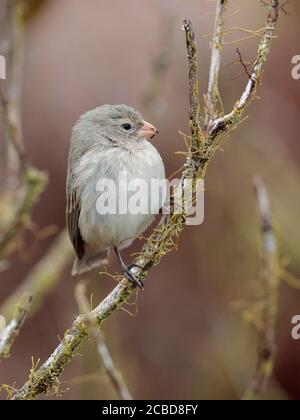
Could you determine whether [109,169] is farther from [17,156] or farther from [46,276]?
[46,276]

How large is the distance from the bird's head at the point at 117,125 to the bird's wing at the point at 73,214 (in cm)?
33

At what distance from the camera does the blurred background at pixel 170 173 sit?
5.95 m

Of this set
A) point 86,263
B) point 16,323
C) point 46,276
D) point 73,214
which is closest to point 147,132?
point 73,214

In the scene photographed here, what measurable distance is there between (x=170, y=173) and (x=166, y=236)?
8.83ft

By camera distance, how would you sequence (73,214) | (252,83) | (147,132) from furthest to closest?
1. (73,214)
2. (147,132)
3. (252,83)

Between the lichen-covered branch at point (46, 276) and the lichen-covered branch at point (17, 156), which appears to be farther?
the lichen-covered branch at point (46, 276)

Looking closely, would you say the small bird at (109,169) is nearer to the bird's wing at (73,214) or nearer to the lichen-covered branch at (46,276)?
the bird's wing at (73,214)

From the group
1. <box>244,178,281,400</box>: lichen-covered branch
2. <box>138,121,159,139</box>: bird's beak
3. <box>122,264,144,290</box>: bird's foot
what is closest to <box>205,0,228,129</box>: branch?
<box>244,178,281,400</box>: lichen-covered branch

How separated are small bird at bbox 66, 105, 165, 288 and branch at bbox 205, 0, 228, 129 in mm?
850

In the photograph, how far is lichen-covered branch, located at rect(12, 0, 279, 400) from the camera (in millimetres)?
2975

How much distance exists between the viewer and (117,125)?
4.38 m

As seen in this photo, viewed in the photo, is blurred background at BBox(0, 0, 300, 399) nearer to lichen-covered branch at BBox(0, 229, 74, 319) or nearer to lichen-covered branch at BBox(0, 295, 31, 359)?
lichen-covered branch at BBox(0, 229, 74, 319)

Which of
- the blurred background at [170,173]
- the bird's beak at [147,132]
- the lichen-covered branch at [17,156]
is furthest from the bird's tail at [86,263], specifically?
the blurred background at [170,173]
